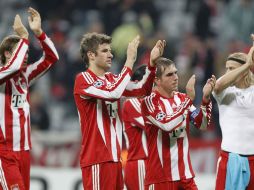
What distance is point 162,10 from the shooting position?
1762 centimetres

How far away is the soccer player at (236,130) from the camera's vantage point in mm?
8094

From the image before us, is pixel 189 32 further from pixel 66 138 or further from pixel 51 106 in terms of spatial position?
pixel 66 138

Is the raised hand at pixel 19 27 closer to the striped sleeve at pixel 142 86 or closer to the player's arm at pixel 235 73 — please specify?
the striped sleeve at pixel 142 86

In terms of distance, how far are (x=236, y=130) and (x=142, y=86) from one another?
103 cm

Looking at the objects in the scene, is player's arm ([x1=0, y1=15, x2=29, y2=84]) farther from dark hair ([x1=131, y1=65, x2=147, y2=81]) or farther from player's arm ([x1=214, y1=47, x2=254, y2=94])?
player's arm ([x1=214, y1=47, x2=254, y2=94])

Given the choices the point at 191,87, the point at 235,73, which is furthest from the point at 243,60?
the point at 191,87

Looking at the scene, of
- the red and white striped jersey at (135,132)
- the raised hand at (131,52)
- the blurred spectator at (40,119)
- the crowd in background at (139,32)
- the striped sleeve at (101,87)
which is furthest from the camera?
the crowd in background at (139,32)

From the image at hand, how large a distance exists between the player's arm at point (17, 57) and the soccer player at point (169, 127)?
132cm

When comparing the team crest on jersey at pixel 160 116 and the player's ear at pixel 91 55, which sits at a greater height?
the player's ear at pixel 91 55

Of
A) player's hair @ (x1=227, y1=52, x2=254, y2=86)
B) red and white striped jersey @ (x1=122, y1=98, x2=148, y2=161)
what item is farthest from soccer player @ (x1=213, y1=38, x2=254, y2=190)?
red and white striped jersey @ (x1=122, y1=98, x2=148, y2=161)

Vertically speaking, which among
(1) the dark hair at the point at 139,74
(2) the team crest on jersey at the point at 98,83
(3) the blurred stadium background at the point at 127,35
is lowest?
(2) the team crest on jersey at the point at 98,83

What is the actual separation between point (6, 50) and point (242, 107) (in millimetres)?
2418

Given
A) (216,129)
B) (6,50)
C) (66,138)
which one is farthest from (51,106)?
(6,50)

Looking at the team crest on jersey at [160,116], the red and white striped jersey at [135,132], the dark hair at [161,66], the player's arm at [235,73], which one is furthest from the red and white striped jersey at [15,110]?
the player's arm at [235,73]
